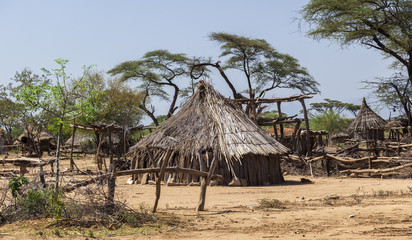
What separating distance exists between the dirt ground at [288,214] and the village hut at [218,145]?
1.17 metres

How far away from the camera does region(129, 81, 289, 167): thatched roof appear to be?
12.6 m

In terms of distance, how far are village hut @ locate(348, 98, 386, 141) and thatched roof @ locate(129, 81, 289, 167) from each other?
14.1 meters

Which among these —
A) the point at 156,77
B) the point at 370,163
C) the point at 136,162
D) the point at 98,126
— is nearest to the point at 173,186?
the point at 136,162

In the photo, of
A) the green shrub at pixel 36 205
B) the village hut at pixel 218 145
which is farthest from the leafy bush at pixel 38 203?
the village hut at pixel 218 145

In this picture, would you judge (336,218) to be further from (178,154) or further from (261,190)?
(178,154)

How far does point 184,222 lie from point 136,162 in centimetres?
772

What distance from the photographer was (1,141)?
29.9m

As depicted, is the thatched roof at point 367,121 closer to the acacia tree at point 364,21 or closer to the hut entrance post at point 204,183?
the acacia tree at point 364,21

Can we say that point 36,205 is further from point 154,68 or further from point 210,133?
point 154,68

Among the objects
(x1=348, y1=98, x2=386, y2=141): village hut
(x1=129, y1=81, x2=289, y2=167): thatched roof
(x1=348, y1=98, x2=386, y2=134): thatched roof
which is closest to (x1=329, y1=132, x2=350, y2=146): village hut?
(x1=348, y1=98, x2=386, y2=141): village hut

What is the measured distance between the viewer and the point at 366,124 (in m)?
26.5

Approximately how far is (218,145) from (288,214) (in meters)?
5.19

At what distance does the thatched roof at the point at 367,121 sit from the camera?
86.3 ft

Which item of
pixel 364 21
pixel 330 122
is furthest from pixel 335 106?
pixel 364 21
